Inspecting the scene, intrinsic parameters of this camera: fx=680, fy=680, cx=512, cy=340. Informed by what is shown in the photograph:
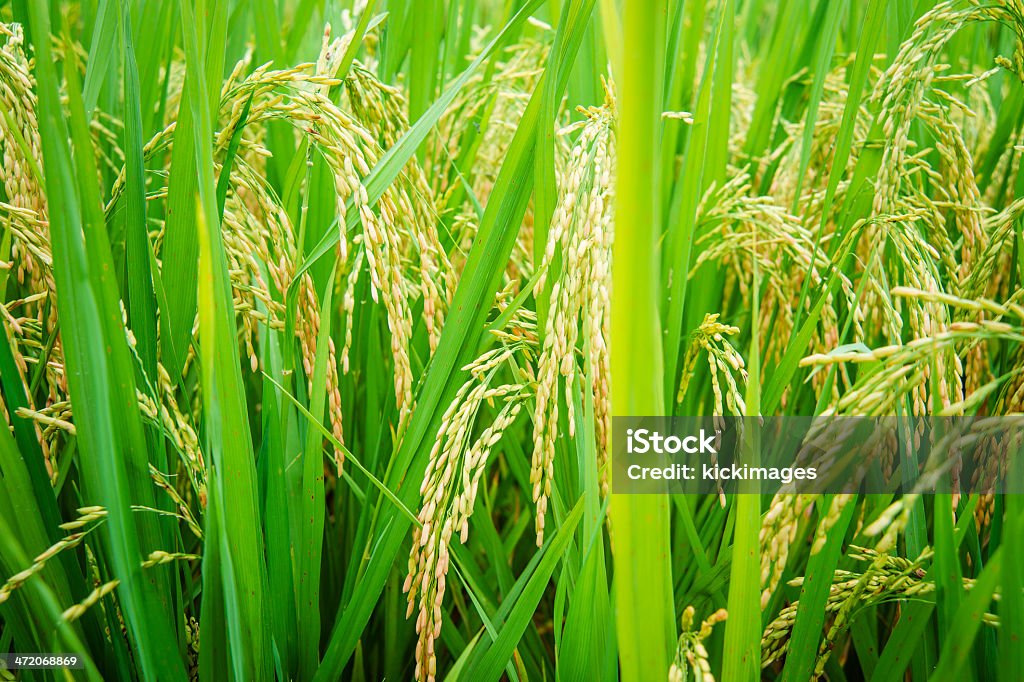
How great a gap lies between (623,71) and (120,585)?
90 centimetres

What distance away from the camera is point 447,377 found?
114 cm

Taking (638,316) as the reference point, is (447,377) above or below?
below

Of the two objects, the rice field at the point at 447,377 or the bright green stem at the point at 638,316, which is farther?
the rice field at the point at 447,377

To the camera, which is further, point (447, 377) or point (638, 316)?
point (447, 377)

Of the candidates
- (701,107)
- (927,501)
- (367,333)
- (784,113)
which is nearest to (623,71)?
(701,107)

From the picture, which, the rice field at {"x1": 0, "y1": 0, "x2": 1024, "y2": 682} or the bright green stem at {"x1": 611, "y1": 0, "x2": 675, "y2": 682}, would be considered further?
the rice field at {"x1": 0, "y1": 0, "x2": 1024, "y2": 682}

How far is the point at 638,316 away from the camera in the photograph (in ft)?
2.35

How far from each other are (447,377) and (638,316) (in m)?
0.50

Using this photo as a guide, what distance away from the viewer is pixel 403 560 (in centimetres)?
136

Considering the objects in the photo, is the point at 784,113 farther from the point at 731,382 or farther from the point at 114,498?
the point at 114,498

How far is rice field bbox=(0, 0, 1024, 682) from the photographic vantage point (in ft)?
2.83

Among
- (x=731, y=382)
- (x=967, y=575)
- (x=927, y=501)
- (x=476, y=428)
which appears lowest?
(x=967, y=575)

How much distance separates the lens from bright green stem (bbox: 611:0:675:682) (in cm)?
68

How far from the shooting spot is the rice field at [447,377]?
34.0 inches
